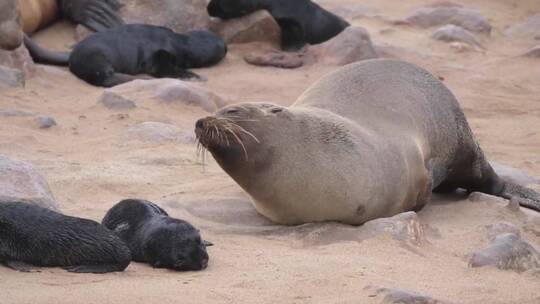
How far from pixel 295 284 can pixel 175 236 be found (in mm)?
612

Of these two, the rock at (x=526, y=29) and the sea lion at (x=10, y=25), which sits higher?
the sea lion at (x=10, y=25)

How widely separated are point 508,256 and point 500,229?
2.43ft

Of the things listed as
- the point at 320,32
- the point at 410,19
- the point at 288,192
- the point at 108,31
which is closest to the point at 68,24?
the point at 108,31

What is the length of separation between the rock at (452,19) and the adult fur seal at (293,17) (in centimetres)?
132

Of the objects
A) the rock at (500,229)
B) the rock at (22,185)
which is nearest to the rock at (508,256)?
the rock at (500,229)

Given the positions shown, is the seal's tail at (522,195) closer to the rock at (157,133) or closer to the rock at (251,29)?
the rock at (157,133)

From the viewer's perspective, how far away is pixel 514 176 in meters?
7.38

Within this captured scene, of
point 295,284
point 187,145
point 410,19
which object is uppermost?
point 295,284

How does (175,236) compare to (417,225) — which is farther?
(417,225)

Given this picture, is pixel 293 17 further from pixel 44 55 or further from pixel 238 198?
pixel 238 198

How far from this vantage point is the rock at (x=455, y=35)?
1259cm

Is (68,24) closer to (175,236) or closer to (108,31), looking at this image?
(108,31)

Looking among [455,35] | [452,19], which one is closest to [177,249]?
[455,35]

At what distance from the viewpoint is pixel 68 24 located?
1148 centimetres
